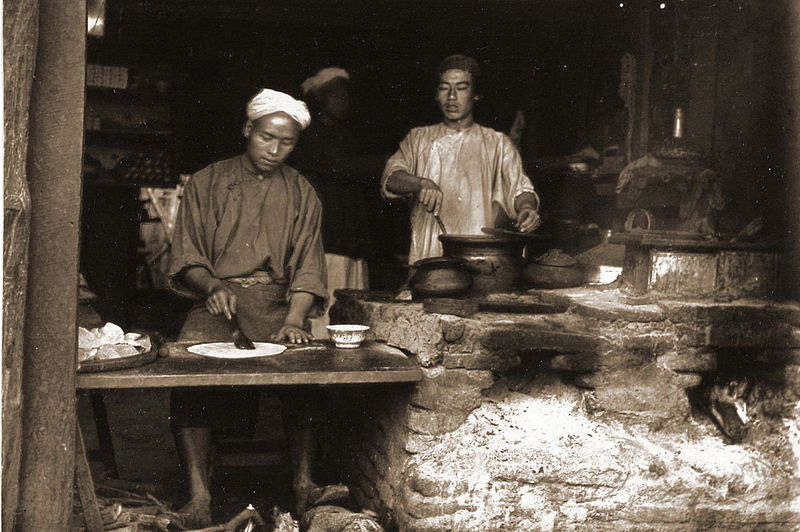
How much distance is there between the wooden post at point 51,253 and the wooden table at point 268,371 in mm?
426

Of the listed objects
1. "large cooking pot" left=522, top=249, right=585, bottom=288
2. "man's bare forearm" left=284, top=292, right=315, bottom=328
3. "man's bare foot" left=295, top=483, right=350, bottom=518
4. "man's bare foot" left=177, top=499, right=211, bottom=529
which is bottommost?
"man's bare foot" left=177, top=499, right=211, bottom=529

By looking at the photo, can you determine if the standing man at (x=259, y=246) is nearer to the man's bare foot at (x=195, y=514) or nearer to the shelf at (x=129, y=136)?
the man's bare foot at (x=195, y=514)

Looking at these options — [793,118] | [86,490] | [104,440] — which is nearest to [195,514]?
[86,490]

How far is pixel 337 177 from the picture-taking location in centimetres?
631

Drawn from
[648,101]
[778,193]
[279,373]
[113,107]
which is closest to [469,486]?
[279,373]

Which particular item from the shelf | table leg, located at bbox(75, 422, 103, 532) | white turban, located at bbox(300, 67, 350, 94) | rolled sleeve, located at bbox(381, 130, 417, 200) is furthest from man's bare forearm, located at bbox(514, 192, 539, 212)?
the shelf

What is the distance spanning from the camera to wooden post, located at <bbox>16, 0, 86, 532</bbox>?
277cm

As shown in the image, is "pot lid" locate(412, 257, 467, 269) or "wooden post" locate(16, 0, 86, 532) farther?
"pot lid" locate(412, 257, 467, 269)

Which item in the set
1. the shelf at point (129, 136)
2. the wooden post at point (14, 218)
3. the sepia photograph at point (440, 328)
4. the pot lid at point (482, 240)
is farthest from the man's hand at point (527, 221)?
the shelf at point (129, 136)

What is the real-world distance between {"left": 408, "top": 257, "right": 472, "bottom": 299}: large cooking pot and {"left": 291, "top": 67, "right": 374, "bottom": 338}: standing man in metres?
2.26

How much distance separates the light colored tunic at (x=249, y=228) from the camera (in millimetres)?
4371

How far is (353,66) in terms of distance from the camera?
813cm

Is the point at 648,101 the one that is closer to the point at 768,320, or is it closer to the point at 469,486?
the point at 768,320

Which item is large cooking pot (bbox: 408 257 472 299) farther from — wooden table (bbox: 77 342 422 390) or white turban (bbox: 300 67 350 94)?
white turban (bbox: 300 67 350 94)
